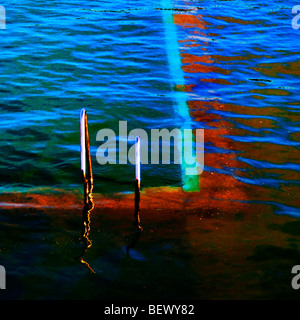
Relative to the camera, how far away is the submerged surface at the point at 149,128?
3934 mm

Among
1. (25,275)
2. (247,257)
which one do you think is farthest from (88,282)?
(247,257)

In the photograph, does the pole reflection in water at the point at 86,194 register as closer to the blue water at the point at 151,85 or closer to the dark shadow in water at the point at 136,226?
the dark shadow in water at the point at 136,226

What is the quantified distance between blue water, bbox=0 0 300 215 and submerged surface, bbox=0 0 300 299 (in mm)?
25

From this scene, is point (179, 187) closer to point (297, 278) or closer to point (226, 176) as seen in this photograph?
point (226, 176)

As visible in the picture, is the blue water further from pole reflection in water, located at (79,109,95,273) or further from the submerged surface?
pole reflection in water, located at (79,109,95,273)

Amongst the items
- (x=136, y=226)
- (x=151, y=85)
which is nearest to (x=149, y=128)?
(x=151, y=85)

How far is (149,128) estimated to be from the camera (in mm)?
6254

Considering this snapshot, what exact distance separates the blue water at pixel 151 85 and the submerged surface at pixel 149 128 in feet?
0.08

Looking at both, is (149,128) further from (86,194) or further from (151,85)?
(86,194)

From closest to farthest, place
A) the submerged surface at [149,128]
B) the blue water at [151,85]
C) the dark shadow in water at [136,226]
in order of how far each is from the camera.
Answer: the submerged surface at [149,128], the dark shadow in water at [136,226], the blue water at [151,85]

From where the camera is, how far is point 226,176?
17.1ft

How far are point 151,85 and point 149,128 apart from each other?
4.38 ft

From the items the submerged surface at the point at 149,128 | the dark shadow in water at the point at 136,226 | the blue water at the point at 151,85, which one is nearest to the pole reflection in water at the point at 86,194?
the submerged surface at the point at 149,128
